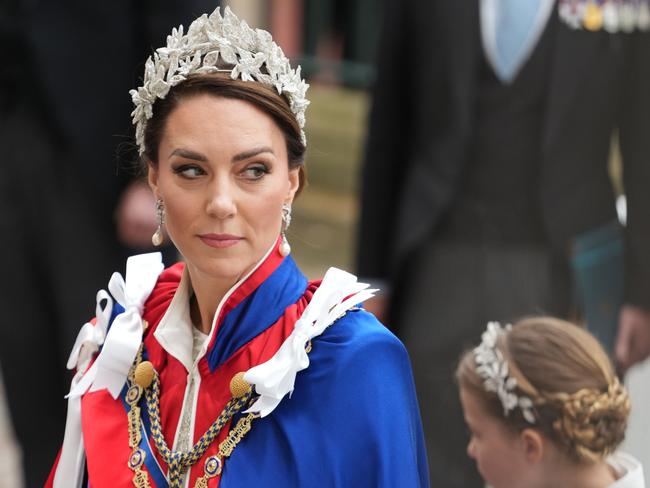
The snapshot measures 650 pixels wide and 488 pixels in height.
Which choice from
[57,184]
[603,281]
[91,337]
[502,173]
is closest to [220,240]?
[91,337]

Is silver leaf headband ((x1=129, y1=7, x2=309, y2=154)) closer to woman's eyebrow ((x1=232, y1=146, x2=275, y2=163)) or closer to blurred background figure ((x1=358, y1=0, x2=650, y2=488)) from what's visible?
woman's eyebrow ((x1=232, y1=146, x2=275, y2=163))

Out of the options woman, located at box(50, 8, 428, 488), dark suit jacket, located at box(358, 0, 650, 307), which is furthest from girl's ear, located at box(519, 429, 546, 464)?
dark suit jacket, located at box(358, 0, 650, 307)

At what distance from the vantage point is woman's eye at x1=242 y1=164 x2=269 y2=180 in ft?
7.21

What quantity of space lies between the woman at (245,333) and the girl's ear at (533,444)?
0.39 metres

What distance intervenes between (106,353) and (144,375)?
0.08 metres

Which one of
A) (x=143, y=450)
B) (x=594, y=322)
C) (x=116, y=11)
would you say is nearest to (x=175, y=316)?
(x=143, y=450)

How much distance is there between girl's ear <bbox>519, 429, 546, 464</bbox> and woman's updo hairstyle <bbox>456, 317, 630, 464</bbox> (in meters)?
0.01

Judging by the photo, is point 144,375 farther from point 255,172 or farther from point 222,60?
point 222,60

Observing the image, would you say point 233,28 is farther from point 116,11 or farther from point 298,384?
point 116,11

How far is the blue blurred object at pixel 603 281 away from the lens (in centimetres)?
348

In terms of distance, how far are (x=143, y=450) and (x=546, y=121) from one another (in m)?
1.87

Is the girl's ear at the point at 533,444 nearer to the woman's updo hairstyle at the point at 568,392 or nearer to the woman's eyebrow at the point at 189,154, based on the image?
the woman's updo hairstyle at the point at 568,392

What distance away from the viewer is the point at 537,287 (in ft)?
12.8

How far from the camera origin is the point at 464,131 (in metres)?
3.98
